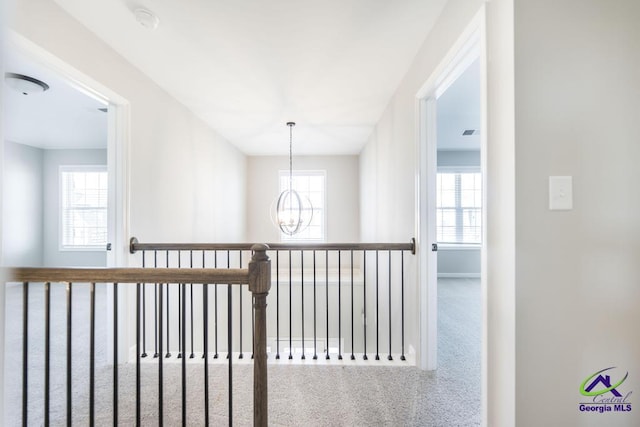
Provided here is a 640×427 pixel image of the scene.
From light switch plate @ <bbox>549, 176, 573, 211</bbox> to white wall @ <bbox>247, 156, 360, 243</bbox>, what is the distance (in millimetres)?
5036

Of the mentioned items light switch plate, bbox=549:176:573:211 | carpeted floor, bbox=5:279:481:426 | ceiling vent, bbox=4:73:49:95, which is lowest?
carpeted floor, bbox=5:279:481:426

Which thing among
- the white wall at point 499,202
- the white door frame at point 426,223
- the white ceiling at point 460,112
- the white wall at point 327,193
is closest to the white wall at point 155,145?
the white wall at point 327,193

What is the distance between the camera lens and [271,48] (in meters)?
2.04

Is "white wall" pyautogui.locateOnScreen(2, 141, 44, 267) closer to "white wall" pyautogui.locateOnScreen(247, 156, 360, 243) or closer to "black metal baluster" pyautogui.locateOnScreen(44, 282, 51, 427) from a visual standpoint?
"white wall" pyautogui.locateOnScreen(247, 156, 360, 243)

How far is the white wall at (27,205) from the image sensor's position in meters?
4.96

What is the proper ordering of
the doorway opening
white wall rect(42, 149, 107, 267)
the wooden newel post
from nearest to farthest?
1. the wooden newel post
2. the doorway opening
3. white wall rect(42, 149, 107, 267)

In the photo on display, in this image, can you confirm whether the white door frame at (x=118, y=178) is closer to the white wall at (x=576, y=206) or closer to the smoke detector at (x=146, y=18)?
the smoke detector at (x=146, y=18)

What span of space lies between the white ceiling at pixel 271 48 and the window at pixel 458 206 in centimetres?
325

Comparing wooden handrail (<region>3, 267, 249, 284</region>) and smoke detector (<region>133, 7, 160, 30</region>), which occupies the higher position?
smoke detector (<region>133, 7, 160, 30</region>)

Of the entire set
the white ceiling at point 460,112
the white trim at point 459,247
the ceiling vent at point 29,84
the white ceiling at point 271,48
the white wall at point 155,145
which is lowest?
the white trim at point 459,247

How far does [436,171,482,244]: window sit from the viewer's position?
5.80 m

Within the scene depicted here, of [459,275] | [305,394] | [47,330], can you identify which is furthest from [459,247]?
[47,330]

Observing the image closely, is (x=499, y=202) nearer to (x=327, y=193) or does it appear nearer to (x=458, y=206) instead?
(x=327, y=193)

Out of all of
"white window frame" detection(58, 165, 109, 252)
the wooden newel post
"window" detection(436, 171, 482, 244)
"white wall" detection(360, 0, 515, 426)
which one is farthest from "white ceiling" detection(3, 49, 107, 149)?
"window" detection(436, 171, 482, 244)
